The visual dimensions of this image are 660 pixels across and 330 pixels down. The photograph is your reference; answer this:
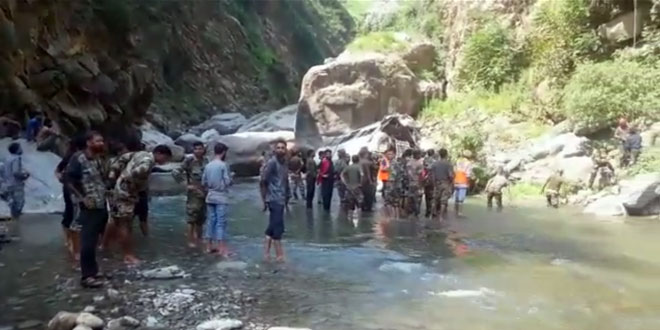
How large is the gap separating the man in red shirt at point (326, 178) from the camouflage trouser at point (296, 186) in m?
2.75

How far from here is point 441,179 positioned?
55.4ft

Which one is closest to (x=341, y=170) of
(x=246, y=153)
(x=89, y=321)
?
(x=89, y=321)

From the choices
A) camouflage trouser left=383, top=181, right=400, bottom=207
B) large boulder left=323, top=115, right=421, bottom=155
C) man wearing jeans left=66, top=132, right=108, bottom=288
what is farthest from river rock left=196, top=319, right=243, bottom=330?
large boulder left=323, top=115, right=421, bottom=155

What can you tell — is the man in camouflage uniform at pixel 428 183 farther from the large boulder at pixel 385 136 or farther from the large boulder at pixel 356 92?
the large boulder at pixel 356 92

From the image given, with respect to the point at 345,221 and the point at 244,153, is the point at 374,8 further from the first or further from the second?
the point at 345,221

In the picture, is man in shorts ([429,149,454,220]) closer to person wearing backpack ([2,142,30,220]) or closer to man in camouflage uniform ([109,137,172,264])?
man in camouflage uniform ([109,137,172,264])

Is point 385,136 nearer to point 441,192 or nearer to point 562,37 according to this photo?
point 562,37

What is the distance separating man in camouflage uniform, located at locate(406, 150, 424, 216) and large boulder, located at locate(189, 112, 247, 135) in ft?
84.8

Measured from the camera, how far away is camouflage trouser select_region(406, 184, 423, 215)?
17.2 meters

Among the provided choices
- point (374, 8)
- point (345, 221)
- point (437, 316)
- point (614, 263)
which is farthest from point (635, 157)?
point (374, 8)

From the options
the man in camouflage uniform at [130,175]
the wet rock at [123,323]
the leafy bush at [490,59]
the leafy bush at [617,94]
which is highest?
the leafy bush at [490,59]

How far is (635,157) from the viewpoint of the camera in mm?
21094

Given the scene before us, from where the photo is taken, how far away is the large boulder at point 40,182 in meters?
17.9

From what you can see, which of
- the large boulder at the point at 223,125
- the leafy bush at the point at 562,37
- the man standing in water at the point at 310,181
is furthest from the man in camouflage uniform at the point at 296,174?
the large boulder at the point at 223,125
